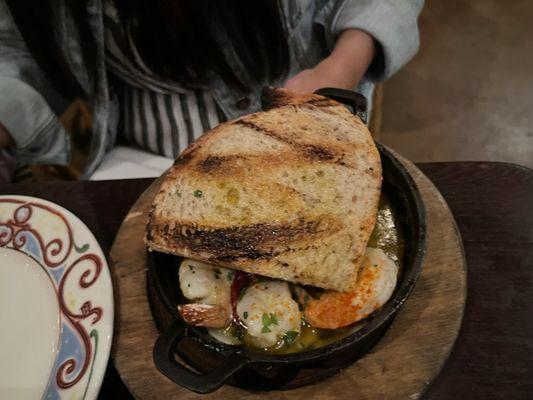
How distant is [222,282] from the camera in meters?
0.84

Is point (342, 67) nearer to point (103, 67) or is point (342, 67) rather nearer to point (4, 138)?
point (103, 67)

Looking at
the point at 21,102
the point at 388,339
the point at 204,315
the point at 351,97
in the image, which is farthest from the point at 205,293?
the point at 21,102

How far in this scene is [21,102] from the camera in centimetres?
139

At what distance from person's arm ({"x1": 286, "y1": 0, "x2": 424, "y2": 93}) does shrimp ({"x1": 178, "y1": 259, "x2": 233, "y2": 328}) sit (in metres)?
0.73

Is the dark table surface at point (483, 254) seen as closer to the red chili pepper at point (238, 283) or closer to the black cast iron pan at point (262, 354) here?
the black cast iron pan at point (262, 354)

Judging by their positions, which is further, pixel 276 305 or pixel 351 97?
pixel 351 97

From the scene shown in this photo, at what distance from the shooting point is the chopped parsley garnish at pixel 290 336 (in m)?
0.80

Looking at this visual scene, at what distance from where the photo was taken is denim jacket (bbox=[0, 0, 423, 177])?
139 cm

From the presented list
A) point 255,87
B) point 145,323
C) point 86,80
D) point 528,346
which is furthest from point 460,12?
point 145,323

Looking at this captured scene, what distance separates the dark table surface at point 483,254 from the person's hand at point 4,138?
0.77 feet

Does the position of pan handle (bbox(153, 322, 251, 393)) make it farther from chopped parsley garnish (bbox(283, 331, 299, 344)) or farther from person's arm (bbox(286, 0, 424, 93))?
person's arm (bbox(286, 0, 424, 93))

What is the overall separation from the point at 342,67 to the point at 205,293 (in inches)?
32.9

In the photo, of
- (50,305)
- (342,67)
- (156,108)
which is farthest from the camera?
(156,108)

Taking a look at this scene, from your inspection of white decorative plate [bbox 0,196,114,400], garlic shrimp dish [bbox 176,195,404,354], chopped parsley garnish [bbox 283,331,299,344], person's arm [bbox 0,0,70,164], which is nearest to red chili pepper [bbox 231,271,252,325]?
garlic shrimp dish [bbox 176,195,404,354]
